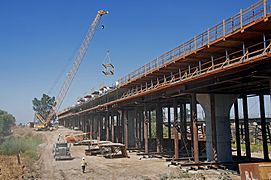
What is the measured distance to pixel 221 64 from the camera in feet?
87.7

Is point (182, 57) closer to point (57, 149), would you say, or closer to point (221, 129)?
point (221, 129)

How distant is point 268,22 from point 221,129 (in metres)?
13.2

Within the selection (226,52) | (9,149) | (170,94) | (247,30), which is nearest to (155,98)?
(170,94)

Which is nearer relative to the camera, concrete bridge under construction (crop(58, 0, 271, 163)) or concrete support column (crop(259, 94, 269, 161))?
concrete bridge under construction (crop(58, 0, 271, 163))

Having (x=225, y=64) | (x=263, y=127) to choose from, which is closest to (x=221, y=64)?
(x=225, y=64)

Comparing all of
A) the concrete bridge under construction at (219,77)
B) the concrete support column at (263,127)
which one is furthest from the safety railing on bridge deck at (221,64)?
the concrete support column at (263,127)

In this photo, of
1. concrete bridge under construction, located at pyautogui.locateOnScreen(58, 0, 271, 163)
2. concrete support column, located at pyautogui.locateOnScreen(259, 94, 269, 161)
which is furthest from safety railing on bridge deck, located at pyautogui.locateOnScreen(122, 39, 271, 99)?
concrete support column, located at pyautogui.locateOnScreen(259, 94, 269, 161)

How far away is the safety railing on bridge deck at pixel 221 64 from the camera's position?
2101 cm

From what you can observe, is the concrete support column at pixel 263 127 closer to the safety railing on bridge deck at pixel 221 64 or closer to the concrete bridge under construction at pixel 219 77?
the concrete bridge under construction at pixel 219 77

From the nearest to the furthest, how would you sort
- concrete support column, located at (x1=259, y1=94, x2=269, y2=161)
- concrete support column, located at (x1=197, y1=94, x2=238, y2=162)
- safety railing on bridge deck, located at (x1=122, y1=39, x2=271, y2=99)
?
safety railing on bridge deck, located at (x1=122, y1=39, x2=271, y2=99) → concrete support column, located at (x1=197, y1=94, x2=238, y2=162) → concrete support column, located at (x1=259, y1=94, x2=269, y2=161)

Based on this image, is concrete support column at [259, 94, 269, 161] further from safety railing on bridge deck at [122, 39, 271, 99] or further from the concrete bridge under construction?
safety railing on bridge deck at [122, 39, 271, 99]

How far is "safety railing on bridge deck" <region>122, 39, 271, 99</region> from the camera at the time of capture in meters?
21.0

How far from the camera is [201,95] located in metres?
32.0

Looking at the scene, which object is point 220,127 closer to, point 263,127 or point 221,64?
point 263,127
